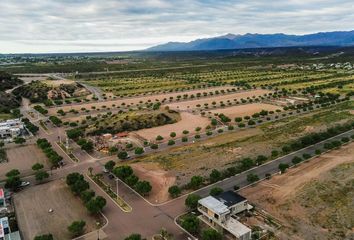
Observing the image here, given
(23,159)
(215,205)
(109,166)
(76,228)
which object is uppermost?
(215,205)

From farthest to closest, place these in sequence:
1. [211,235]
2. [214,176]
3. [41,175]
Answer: [41,175], [214,176], [211,235]

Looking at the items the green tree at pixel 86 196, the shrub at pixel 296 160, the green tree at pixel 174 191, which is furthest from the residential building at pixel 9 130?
the shrub at pixel 296 160

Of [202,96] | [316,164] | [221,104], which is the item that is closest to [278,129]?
[316,164]

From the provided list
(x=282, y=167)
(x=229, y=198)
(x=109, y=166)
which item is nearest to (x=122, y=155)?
(x=109, y=166)

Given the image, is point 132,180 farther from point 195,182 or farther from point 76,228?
point 76,228

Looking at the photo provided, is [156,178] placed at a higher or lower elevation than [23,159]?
higher

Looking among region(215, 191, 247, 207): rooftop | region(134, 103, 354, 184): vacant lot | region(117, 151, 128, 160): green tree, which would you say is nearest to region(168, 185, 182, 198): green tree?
region(134, 103, 354, 184): vacant lot
